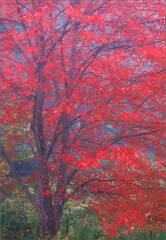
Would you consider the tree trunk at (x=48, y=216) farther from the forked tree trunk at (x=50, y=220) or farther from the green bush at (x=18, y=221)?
the green bush at (x=18, y=221)

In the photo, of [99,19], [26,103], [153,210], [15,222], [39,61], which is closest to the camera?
[99,19]

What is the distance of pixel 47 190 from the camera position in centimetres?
693

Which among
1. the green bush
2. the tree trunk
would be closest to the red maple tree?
the tree trunk

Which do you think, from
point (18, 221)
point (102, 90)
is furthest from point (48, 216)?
point (102, 90)

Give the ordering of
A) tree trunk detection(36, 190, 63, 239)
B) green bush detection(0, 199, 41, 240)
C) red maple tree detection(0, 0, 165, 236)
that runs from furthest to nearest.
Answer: green bush detection(0, 199, 41, 240)
tree trunk detection(36, 190, 63, 239)
red maple tree detection(0, 0, 165, 236)

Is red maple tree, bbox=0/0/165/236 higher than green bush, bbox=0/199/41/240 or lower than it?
higher

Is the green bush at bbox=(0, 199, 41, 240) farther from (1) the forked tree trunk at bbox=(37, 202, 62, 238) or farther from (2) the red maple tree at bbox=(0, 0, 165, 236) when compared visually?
(2) the red maple tree at bbox=(0, 0, 165, 236)

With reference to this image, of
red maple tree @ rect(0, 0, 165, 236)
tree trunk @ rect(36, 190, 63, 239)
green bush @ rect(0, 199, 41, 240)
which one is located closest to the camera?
red maple tree @ rect(0, 0, 165, 236)

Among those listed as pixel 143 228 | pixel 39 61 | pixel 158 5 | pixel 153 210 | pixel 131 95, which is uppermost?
pixel 158 5

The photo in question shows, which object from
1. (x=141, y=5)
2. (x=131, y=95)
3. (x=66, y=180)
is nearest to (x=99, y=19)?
(x=141, y=5)

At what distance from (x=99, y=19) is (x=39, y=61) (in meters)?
2.04

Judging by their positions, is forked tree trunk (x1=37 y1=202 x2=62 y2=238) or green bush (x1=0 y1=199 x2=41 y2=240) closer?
forked tree trunk (x1=37 y1=202 x2=62 y2=238)

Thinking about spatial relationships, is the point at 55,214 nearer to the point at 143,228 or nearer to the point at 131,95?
the point at 143,228

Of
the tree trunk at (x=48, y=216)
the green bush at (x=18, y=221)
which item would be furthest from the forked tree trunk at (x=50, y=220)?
the green bush at (x=18, y=221)
